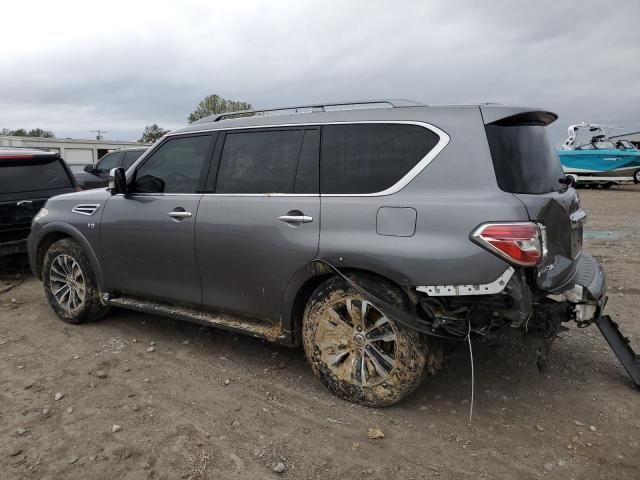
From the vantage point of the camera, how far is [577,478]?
2617mm

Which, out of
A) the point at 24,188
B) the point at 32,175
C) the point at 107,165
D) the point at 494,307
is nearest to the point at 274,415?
the point at 494,307

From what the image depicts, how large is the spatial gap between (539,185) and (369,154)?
104cm

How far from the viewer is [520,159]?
3.05m

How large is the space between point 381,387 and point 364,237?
3.09 ft

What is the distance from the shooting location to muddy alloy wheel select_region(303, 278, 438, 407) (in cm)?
312

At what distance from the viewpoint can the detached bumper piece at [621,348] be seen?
360 cm

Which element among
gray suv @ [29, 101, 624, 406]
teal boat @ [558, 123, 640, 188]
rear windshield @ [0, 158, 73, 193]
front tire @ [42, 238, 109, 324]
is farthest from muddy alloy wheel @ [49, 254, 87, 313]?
teal boat @ [558, 123, 640, 188]

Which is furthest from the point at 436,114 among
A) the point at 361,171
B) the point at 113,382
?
the point at 113,382

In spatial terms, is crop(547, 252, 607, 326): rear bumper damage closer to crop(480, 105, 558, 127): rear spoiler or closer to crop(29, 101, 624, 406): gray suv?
crop(29, 101, 624, 406): gray suv

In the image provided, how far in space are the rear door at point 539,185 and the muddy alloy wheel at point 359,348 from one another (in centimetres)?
87

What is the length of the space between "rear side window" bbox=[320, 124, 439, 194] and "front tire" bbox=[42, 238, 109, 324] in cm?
261

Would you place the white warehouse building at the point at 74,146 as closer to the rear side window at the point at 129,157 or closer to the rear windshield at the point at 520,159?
the rear side window at the point at 129,157

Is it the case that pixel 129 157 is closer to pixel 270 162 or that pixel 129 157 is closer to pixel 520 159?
pixel 270 162

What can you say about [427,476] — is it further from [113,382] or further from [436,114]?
[113,382]
